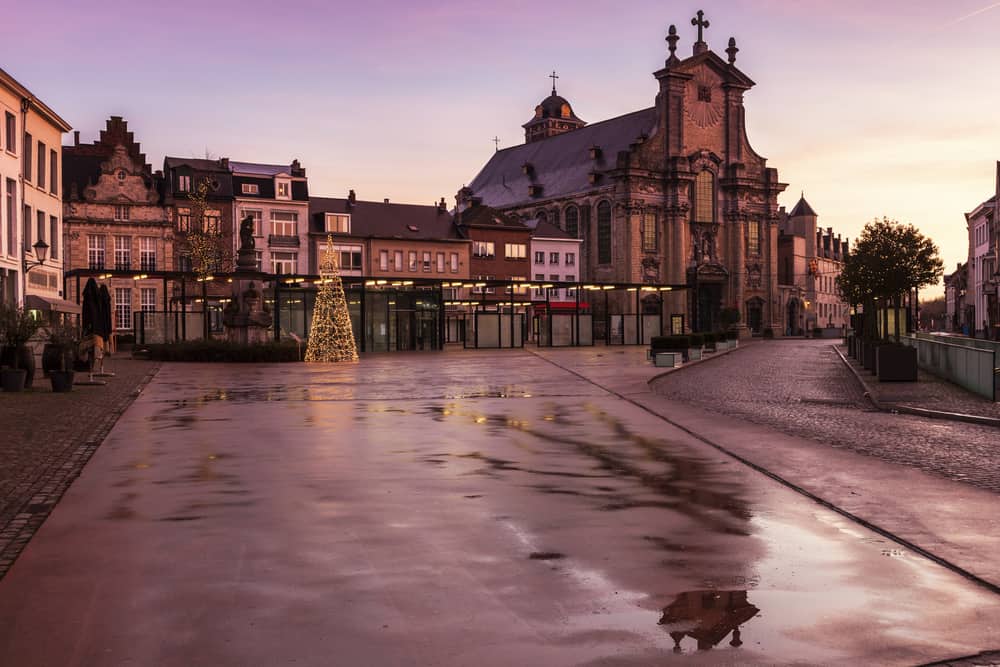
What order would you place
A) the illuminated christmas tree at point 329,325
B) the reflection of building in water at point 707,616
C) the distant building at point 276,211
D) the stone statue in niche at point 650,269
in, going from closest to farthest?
the reflection of building in water at point 707,616
the illuminated christmas tree at point 329,325
the distant building at point 276,211
the stone statue in niche at point 650,269

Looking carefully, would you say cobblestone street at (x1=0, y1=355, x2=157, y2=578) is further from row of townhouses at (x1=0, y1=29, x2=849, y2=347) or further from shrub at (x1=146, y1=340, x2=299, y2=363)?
row of townhouses at (x1=0, y1=29, x2=849, y2=347)

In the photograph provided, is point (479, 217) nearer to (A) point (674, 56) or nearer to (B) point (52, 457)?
(A) point (674, 56)

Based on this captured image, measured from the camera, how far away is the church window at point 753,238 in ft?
349

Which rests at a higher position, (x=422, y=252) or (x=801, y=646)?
(x=422, y=252)

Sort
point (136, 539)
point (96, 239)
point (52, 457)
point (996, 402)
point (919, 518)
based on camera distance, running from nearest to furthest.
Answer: point (136, 539) < point (919, 518) < point (52, 457) < point (996, 402) < point (96, 239)

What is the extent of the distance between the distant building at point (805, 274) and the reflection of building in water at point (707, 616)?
380ft

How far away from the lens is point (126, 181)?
74062 mm

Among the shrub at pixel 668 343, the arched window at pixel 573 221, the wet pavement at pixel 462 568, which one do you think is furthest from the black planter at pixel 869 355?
the arched window at pixel 573 221

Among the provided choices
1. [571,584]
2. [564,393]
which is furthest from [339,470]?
[564,393]

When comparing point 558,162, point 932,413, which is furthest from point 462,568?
point 558,162

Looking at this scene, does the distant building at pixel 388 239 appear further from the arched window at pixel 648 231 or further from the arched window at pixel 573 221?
the arched window at pixel 648 231

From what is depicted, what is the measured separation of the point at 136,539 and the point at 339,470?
396cm

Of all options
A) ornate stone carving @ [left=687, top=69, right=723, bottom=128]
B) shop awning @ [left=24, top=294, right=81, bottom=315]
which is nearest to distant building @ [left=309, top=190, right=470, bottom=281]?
ornate stone carving @ [left=687, top=69, right=723, bottom=128]

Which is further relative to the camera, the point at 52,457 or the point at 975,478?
the point at 52,457
